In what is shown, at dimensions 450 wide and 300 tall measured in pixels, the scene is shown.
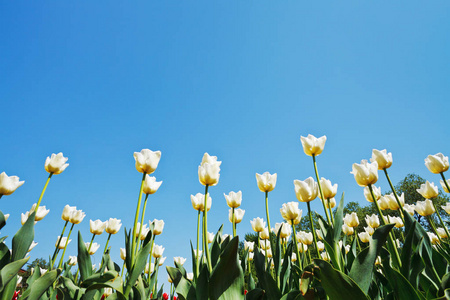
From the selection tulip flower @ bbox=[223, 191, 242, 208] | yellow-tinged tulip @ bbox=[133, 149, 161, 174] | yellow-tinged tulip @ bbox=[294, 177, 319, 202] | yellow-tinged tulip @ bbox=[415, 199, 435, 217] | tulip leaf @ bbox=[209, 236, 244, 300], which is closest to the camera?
tulip leaf @ bbox=[209, 236, 244, 300]

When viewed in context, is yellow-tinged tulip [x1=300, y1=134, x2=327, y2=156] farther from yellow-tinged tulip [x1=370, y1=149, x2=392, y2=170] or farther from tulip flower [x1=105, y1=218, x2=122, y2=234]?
tulip flower [x1=105, y1=218, x2=122, y2=234]

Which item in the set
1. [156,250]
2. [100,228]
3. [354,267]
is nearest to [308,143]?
[354,267]

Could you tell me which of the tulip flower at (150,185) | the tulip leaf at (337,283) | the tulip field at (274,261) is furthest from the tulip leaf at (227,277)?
the tulip flower at (150,185)

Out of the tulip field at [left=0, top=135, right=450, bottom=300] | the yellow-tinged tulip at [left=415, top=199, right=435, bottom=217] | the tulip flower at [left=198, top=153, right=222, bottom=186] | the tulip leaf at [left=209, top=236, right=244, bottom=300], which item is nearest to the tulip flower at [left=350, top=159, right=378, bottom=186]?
the tulip field at [left=0, top=135, right=450, bottom=300]

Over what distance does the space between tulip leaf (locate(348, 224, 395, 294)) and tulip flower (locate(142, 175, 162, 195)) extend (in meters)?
1.90

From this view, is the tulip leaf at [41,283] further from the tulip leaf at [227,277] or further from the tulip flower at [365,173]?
the tulip flower at [365,173]

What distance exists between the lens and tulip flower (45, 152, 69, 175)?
11.1 feet

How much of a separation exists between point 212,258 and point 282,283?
0.78m

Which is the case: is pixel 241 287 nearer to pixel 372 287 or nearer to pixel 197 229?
pixel 197 229

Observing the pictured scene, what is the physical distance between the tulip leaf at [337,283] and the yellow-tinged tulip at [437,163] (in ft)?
10.7

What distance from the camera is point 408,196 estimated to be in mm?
28594

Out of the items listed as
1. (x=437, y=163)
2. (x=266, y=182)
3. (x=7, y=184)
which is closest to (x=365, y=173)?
A: (x=266, y=182)

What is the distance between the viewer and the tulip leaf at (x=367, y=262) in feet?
5.82

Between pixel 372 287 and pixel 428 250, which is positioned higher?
pixel 428 250
